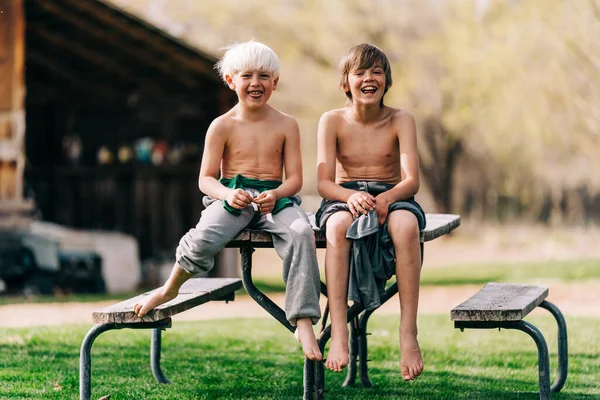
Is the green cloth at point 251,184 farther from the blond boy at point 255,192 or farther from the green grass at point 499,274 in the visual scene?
the green grass at point 499,274

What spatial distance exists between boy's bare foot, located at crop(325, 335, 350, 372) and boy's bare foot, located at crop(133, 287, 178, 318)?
0.72m

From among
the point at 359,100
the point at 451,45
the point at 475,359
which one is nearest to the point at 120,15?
the point at 475,359

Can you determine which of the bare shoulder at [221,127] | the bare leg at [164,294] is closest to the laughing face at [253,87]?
the bare shoulder at [221,127]

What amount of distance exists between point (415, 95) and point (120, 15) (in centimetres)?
1303

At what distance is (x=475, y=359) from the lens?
6102mm

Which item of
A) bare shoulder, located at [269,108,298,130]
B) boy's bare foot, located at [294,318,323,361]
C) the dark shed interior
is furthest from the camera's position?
the dark shed interior

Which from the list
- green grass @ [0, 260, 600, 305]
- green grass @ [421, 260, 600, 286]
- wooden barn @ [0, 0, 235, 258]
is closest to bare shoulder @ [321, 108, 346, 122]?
green grass @ [0, 260, 600, 305]

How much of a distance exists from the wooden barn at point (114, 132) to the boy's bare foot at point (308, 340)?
371 inches

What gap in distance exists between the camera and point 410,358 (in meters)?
4.07

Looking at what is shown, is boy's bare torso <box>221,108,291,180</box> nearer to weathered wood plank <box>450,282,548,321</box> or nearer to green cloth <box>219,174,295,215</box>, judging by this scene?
green cloth <box>219,174,295,215</box>

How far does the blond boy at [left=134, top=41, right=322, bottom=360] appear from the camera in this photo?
3994 millimetres

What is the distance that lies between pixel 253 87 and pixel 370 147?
0.59m

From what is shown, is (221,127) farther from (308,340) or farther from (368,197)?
(308,340)

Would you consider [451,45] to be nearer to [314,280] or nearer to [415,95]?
[415,95]
